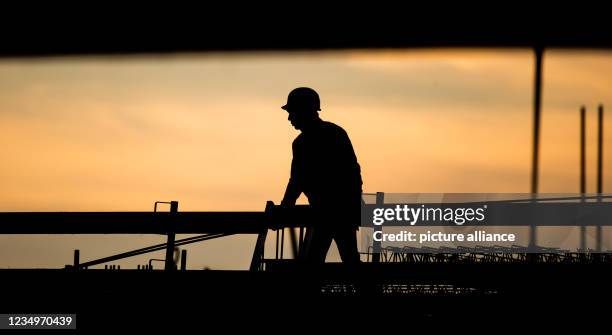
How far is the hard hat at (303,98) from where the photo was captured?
7309 mm

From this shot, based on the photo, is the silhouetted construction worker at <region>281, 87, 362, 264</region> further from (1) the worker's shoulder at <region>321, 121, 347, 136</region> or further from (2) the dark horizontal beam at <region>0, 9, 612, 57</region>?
(2) the dark horizontal beam at <region>0, 9, 612, 57</region>

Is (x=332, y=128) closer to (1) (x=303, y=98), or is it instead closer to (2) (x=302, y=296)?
(1) (x=303, y=98)

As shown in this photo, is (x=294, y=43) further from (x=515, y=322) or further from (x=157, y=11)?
(x=515, y=322)

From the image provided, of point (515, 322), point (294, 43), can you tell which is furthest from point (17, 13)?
point (515, 322)

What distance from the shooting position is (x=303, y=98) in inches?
288

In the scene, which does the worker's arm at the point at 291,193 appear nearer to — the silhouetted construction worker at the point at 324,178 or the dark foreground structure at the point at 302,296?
the silhouetted construction worker at the point at 324,178

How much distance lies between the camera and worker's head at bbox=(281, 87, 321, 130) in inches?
288

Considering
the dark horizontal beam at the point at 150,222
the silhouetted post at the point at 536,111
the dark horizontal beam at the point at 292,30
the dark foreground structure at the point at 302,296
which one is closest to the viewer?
the silhouetted post at the point at 536,111

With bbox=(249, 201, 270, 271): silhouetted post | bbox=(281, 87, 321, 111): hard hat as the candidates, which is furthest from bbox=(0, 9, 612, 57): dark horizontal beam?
bbox=(249, 201, 270, 271): silhouetted post

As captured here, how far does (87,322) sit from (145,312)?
38cm

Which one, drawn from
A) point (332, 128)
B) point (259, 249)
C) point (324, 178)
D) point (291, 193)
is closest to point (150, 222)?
point (259, 249)

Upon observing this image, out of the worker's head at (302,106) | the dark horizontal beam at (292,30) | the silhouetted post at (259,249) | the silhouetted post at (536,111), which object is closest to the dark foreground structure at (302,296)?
the silhouetted post at (536,111)

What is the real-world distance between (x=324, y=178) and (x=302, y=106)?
0.56m

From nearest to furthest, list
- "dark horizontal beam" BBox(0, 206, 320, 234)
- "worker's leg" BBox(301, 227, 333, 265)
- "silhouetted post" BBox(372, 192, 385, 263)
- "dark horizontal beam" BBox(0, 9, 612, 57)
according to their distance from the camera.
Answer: "dark horizontal beam" BBox(0, 206, 320, 234)
"worker's leg" BBox(301, 227, 333, 265)
"dark horizontal beam" BBox(0, 9, 612, 57)
"silhouetted post" BBox(372, 192, 385, 263)
